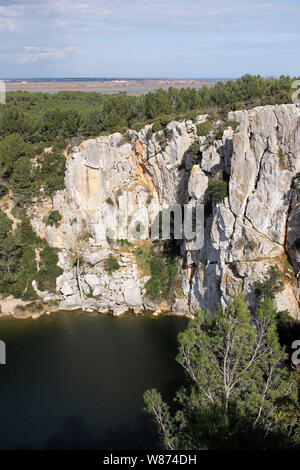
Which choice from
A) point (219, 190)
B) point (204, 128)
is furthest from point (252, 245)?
point (204, 128)

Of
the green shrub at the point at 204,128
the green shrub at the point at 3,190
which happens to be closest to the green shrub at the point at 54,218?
the green shrub at the point at 3,190

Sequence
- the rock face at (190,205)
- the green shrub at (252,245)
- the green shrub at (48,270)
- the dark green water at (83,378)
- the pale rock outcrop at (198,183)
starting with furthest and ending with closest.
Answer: the green shrub at (48,270), the pale rock outcrop at (198,183), the green shrub at (252,245), the rock face at (190,205), the dark green water at (83,378)

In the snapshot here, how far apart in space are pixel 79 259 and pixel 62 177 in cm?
940

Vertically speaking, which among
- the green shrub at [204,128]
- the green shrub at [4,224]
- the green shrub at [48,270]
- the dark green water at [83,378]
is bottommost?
the dark green water at [83,378]

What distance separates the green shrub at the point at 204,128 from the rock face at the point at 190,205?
599 millimetres

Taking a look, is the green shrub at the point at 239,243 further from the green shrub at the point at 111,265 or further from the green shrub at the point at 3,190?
the green shrub at the point at 3,190

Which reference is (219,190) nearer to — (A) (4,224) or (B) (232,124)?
(B) (232,124)

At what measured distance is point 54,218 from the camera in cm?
3547

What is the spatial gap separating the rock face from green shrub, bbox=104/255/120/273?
0.46m

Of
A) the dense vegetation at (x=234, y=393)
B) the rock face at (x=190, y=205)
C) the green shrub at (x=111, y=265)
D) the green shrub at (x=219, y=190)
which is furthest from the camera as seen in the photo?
the green shrub at (x=111, y=265)

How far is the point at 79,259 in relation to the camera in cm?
3488

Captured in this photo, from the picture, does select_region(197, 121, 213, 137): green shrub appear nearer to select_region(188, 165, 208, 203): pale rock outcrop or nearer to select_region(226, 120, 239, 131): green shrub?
select_region(226, 120, 239, 131): green shrub

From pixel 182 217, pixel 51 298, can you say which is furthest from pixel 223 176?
pixel 51 298

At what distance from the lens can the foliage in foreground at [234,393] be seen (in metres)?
11.8
